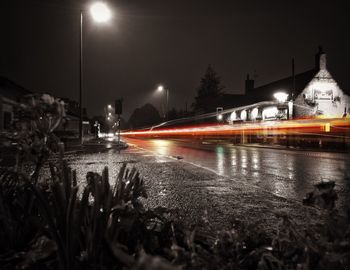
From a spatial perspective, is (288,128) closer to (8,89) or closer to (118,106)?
(118,106)

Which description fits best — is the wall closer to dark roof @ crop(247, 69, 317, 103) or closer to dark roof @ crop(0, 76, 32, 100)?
dark roof @ crop(247, 69, 317, 103)

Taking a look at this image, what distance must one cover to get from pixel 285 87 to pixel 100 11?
34460 mm

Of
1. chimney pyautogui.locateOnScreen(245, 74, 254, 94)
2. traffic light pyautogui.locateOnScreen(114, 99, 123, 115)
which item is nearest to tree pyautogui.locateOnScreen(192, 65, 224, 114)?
chimney pyautogui.locateOnScreen(245, 74, 254, 94)

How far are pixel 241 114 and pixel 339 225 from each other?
50260 millimetres

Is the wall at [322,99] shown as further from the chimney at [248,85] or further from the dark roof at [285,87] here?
the chimney at [248,85]

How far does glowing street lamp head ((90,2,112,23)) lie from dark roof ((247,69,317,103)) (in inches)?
1094

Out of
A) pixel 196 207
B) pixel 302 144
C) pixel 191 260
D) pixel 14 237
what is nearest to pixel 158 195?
pixel 196 207

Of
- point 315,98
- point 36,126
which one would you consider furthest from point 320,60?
point 36,126

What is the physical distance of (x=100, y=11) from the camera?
648 inches

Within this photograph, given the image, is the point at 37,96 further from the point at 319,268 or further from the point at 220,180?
the point at 220,180

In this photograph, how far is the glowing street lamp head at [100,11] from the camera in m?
16.2

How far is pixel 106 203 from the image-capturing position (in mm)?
1993

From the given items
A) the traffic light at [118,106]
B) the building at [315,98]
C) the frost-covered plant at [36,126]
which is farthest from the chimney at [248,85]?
the frost-covered plant at [36,126]

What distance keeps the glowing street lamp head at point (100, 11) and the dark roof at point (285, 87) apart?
91.1 feet
